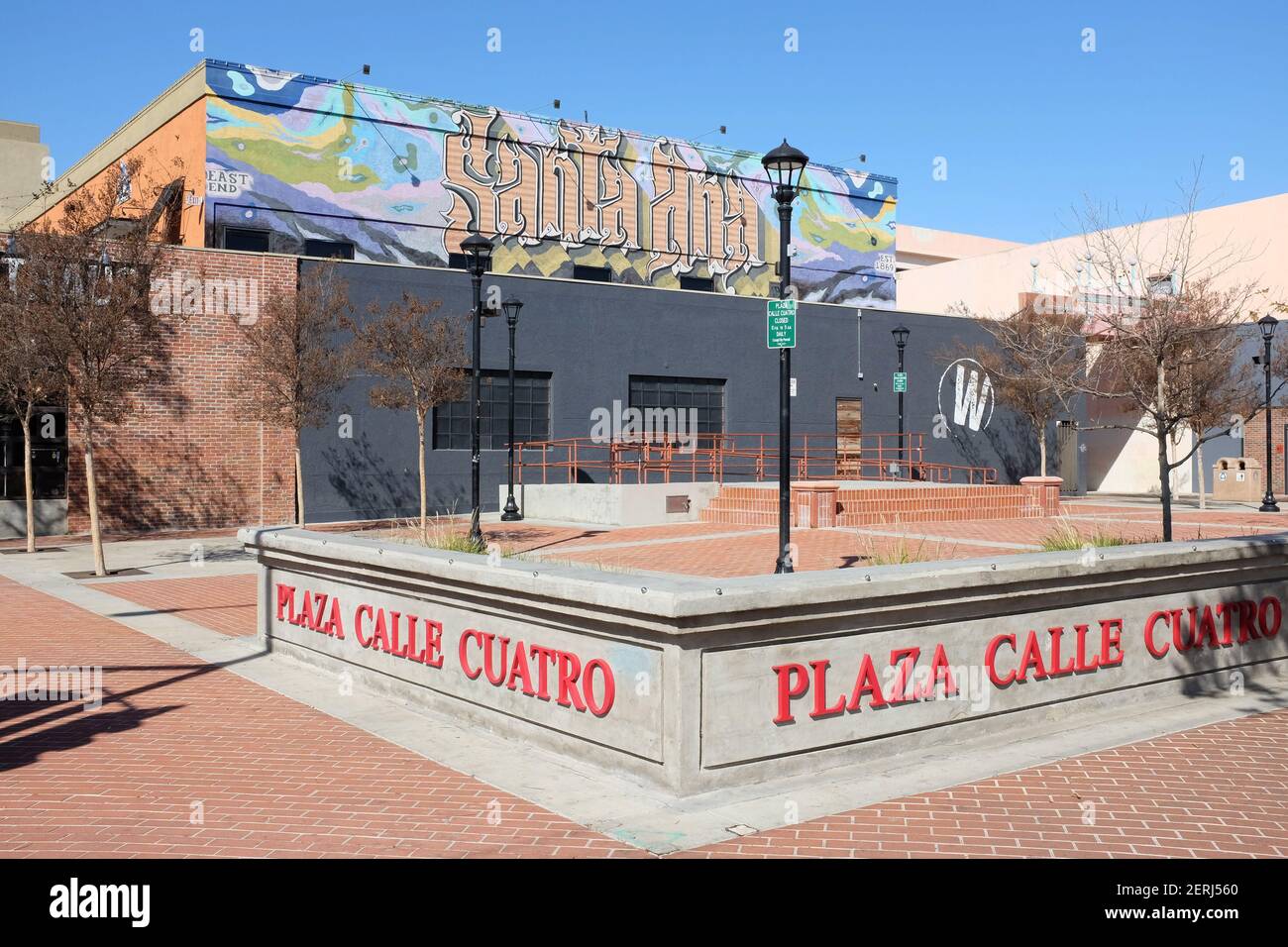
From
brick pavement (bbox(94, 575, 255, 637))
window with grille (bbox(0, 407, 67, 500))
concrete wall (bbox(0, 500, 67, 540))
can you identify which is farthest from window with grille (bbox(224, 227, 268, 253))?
brick pavement (bbox(94, 575, 255, 637))

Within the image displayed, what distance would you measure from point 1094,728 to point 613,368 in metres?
23.7

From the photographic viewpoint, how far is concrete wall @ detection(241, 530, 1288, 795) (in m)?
6.39

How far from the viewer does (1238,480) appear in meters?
35.4

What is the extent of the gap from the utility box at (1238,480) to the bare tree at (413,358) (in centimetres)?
2511

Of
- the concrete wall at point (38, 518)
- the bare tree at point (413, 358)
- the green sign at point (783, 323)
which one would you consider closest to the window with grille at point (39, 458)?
the concrete wall at point (38, 518)

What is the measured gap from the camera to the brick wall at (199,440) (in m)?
24.0

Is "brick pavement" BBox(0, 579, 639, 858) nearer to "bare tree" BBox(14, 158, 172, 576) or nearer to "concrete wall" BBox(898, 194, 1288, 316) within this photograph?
"bare tree" BBox(14, 158, 172, 576)

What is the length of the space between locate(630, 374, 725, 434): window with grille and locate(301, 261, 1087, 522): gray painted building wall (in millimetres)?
286

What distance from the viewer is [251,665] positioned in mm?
10539

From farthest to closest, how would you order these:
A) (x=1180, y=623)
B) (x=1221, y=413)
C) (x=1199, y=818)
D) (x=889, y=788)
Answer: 1. (x=1221, y=413)
2. (x=1180, y=623)
3. (x=889, y=788)
4. (x=1199, y=818)

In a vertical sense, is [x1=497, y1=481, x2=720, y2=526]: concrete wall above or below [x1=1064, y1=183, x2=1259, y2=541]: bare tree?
below

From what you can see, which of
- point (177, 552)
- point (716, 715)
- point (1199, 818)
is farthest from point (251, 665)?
point (177, 552)

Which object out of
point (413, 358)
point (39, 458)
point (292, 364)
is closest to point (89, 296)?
point (292, 364)

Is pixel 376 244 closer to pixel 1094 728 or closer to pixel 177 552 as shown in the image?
pixel 177 552
